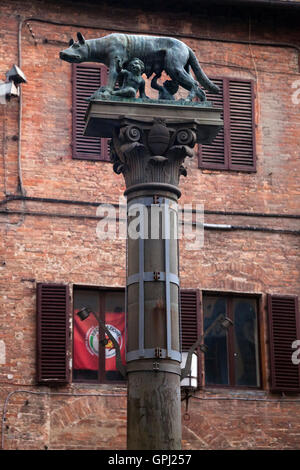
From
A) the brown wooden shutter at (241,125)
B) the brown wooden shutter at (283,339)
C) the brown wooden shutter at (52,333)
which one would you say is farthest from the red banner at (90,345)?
the brown wooden shutter at (241,125)

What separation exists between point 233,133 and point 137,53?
6042 millimetres

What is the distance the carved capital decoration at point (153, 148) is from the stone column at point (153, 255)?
1 cm

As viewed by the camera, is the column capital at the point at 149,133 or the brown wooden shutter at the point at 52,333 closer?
the column capital at the point at 149,133

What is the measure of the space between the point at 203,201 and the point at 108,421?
4.19 m

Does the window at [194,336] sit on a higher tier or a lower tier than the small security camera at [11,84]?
lower

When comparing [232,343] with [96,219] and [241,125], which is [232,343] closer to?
[96,219]

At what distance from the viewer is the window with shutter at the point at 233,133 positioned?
2020 centimetres

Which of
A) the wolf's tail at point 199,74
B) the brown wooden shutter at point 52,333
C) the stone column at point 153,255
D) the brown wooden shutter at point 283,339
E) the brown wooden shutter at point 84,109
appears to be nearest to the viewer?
the stone column at point 153,255

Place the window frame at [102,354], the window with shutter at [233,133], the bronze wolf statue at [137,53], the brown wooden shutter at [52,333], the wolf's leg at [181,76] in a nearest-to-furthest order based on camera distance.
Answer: the bronze wolf statue at [137,53], the wolf's leg at [181,76], the brown wooden shutter at [52,333], the window frame at [102,354], the window with shutter at [233,133]

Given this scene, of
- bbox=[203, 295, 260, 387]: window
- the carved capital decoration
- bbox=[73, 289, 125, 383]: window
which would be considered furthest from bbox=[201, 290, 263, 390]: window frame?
the carved capital decoration

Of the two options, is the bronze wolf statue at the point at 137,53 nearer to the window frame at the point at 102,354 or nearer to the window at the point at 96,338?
the window frame at the point at 102,354

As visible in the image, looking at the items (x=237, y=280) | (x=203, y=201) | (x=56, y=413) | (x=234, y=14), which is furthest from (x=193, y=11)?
(x=56, y=413)

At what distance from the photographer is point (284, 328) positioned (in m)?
19.4
